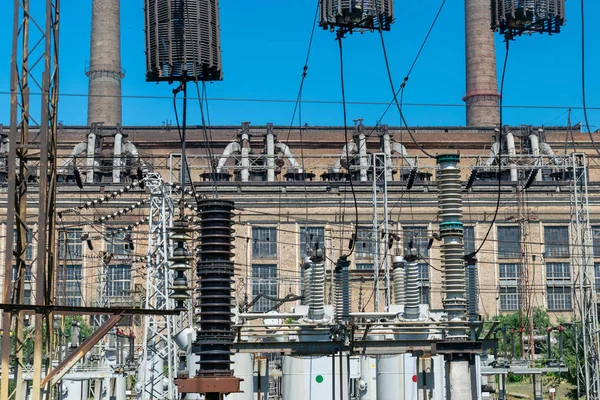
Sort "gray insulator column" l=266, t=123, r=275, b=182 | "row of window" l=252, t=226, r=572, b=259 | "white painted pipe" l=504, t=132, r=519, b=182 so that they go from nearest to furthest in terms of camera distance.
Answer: "row of window" l=252, t=226, r=572, b=259 → "gray insulator column" l=266, t=123, r=275, b=182 → "white painted pipe" l=504, t=132, r=519, b=182

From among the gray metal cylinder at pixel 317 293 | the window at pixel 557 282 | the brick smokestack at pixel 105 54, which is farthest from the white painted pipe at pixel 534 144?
the gray metal cylinder at pixel 317 293

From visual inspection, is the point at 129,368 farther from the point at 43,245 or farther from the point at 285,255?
the point at 43,245

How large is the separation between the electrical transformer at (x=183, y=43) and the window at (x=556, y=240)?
46.4 meters

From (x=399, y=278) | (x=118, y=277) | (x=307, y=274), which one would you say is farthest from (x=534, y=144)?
(x=399, y=278)

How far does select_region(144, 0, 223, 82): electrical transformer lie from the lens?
71.7 feet

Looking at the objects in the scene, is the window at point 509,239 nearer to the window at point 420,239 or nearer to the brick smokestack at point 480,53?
the window at point 420,239

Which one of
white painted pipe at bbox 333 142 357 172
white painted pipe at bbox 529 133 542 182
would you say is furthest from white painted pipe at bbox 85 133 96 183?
white painted pipe at bbox 529 133 542 182

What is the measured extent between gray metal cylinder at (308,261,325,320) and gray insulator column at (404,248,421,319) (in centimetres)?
336

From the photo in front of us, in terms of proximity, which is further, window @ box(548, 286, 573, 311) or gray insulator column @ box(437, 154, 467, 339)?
window @ box(548, 286, 573, 311)

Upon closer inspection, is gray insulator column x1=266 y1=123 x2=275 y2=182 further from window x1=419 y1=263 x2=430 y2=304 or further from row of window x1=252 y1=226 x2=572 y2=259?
window x1=419 y1=263 x2=430 y2=304

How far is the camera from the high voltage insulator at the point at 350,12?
22.6 metres

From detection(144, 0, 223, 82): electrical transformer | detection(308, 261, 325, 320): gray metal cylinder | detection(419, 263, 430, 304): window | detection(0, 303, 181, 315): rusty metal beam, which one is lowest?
detection(0, 303, 181, 315): rusty metal beam

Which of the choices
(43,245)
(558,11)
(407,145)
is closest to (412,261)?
(558,11)

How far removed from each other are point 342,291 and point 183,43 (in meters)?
13.0
